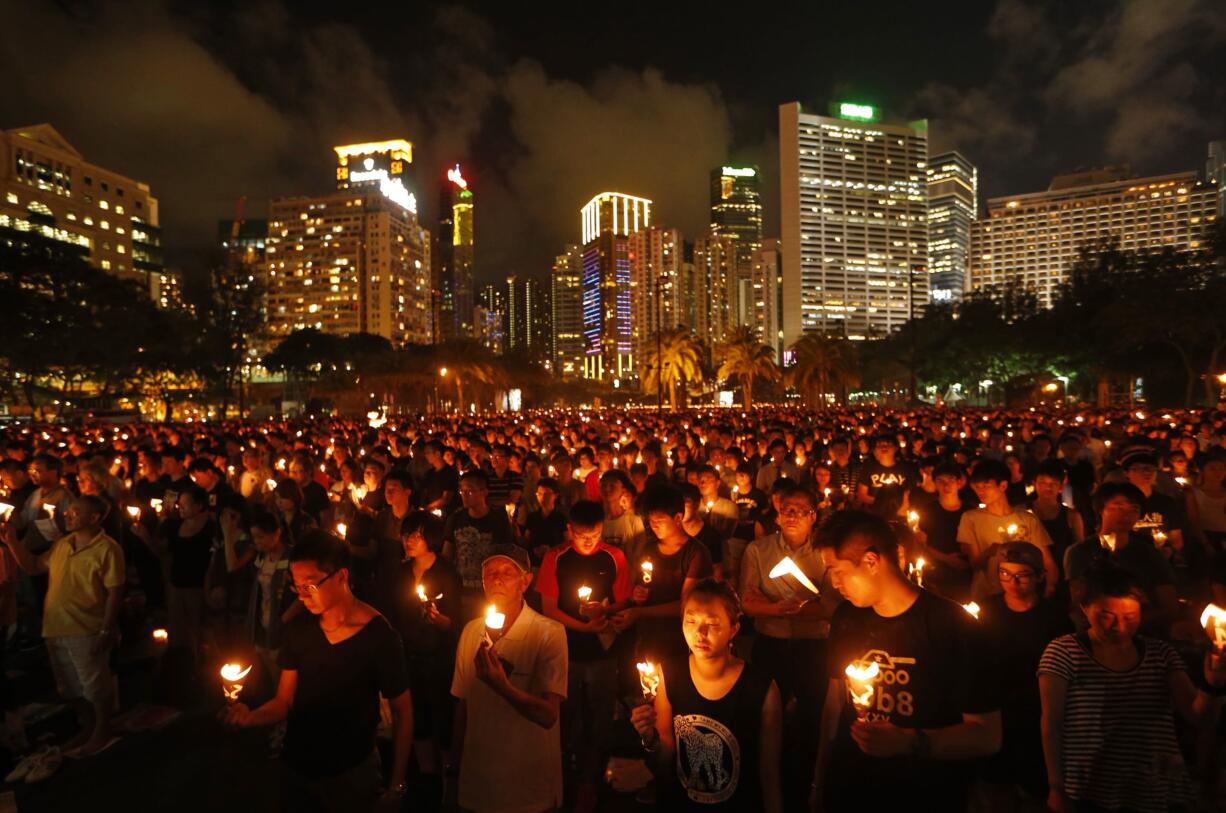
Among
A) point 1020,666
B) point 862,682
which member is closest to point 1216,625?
point 1020,666

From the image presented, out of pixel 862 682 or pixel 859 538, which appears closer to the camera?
pixel 862 682

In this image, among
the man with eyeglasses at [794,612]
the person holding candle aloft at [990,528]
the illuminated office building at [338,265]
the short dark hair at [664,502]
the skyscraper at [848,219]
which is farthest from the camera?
the illuminated office building at [338,265]

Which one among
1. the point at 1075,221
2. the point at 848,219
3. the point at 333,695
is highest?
the point at 1075,221

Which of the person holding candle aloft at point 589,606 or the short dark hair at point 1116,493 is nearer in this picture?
the person holding candle aloft at point 589,606

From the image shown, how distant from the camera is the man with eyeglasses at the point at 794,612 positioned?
447 cm

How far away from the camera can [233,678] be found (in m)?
3.01

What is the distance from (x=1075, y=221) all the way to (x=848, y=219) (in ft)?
178

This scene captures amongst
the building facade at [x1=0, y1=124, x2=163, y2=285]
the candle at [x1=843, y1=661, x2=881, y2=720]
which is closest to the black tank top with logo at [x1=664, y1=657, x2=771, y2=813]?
the candle at [x1=843, y1=661, x2=881, y2=720]

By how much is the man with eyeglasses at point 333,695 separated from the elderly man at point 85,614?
2.91 m

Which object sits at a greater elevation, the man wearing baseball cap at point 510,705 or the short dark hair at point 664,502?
the short dark hair at point 664,502

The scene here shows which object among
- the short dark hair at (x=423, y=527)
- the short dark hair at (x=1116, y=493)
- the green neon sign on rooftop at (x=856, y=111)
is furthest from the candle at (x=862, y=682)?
the green neon sign on rooftop at (x=856, y=111)

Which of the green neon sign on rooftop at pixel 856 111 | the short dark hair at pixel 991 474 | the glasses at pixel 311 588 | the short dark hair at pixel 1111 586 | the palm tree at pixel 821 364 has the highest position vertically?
the green neon sign on rooftop at pixel 856 111

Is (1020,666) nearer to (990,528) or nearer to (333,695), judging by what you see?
(990,528)

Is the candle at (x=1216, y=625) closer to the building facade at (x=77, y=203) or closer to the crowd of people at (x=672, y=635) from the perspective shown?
the crowd of people at (x=672, y=635)
